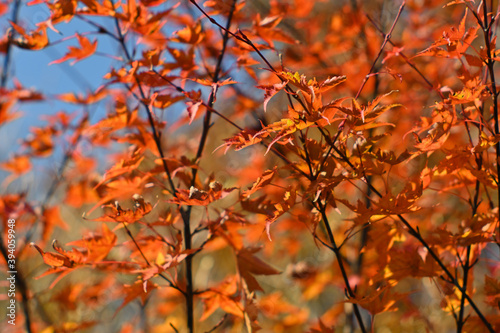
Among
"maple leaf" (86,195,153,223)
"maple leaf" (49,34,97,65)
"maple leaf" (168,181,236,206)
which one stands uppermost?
"maple leaf" (49,34,97,65)

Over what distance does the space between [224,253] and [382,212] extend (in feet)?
11.1

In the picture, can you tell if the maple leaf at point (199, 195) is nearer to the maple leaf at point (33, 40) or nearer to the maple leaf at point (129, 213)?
the maple leaf at point (129, 213)

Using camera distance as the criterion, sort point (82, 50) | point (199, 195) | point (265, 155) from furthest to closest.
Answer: point (265, 155) → point (82, 50) → point (199, 195)

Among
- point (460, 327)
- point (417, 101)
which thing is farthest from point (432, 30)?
point (460, 327)

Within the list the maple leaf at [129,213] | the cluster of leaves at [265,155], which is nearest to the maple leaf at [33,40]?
the cluster of leaves at [265,155]

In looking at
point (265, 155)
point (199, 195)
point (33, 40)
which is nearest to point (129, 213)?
point (199, 195)

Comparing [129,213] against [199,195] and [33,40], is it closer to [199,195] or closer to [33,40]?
[199,195]

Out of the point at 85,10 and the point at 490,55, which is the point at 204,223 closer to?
the point at 85,10

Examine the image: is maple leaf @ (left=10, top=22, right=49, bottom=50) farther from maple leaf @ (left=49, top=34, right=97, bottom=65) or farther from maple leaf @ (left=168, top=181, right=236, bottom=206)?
maple leaf @ (left=168, top=181, right=236, bottom=206)

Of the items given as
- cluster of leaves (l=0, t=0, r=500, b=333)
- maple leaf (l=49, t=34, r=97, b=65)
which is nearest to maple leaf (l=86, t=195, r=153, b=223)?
cluster of leaves (l=0, t=0, r=500, b=333)

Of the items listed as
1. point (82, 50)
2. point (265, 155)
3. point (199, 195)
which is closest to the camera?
point (199, 195)

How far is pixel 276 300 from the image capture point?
6.88ft

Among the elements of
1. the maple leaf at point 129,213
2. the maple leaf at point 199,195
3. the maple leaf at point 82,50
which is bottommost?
the maple leaf at point 129,213

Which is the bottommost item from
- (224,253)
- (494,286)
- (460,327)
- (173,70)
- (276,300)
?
(224,253)
